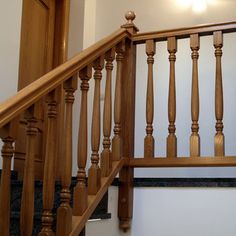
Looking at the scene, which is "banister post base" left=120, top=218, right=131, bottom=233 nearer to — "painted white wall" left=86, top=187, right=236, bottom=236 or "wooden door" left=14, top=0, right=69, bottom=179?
"painted white wall" left=86, top=187, right=236, bottom=236

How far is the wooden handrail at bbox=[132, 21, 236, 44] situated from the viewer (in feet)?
8.23

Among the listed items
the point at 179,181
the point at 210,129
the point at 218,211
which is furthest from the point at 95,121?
the point at 210,129

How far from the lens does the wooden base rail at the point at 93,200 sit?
1881mm

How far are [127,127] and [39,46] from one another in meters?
1.40

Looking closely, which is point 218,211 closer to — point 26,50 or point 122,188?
point 122,188

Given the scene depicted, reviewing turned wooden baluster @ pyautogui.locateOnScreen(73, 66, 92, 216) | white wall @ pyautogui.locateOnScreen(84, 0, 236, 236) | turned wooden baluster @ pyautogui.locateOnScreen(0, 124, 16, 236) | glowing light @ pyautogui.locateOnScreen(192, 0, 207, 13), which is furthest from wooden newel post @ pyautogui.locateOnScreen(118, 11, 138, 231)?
glowing light @ pyautogui.locateOnScreen(192, 0, 207, 13)

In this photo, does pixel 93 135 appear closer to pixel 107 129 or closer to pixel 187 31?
pixel 107 129

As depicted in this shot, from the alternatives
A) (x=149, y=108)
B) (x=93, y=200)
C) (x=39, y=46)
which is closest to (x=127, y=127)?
(x=149, y=108)

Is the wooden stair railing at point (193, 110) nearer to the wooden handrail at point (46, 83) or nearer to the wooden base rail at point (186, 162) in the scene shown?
the wooden base rail at point (186, 162)

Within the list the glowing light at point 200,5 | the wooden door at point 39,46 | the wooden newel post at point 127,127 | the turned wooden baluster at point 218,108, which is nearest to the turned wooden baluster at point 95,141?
the wooden newel post at point 127,127

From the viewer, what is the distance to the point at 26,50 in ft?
11.1

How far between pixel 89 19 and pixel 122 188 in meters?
2.31

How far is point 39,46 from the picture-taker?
362 centimetres

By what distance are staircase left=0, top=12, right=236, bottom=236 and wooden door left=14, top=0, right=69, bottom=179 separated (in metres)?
0.91
